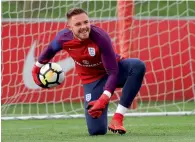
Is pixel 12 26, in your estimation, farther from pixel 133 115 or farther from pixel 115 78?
pixel 115 78

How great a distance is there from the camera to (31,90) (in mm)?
11148

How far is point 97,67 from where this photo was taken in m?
6.97

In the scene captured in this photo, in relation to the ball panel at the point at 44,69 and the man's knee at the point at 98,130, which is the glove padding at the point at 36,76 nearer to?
the ball panel at the point at 44,69

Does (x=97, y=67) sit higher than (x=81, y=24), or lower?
lower

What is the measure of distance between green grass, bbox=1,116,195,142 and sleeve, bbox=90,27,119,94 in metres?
0.48

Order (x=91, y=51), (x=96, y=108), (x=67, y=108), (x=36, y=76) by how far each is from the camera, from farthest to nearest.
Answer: (x=67, y=108), (x=36, y=76), (x=91, y=51), (x=96, y=108)

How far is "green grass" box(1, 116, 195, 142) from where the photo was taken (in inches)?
248

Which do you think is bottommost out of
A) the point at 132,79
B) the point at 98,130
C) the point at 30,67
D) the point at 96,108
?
the point at 30,67

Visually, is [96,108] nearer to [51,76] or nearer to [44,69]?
[51,76]

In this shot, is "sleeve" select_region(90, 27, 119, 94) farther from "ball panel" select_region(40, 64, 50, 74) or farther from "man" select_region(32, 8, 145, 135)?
"ball panel" select_region(40, 64, 50, 74)

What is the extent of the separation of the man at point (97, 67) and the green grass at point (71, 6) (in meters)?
3.98

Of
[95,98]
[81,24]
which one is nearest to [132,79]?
[95,98]

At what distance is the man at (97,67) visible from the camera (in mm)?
6520

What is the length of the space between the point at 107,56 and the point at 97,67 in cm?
41
